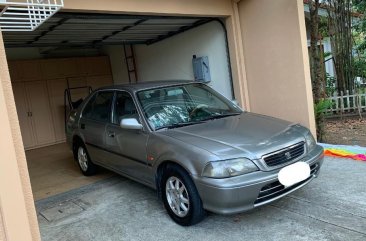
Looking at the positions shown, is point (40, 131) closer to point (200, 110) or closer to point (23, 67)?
point (23, 67)

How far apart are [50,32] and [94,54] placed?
14.4ft

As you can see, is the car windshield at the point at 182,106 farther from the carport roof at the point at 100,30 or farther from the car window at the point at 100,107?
the carport roof at the point at 100,30

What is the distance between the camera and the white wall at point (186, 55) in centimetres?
692

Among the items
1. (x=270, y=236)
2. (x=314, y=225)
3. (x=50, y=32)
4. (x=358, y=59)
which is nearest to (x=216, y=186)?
(x=270, y=236)

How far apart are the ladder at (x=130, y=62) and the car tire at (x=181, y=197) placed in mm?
6493

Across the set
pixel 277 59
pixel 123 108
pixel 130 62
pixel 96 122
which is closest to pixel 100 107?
pixel 96 122

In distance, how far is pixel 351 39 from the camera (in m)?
9.76

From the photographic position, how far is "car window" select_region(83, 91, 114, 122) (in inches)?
194

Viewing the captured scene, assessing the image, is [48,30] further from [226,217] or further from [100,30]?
[226,217]

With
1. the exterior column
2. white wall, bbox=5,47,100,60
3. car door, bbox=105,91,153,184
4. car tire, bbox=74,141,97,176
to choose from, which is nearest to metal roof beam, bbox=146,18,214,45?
white wall, bbox=5,47,100,60

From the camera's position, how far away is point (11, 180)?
2252 millimetres

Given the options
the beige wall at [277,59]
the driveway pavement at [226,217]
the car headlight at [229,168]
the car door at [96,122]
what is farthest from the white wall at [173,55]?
the car headlight at [229,168]

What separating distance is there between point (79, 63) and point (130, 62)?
5.39 ft

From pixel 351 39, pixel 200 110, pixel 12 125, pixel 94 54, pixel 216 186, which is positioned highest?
pixel 94 54
